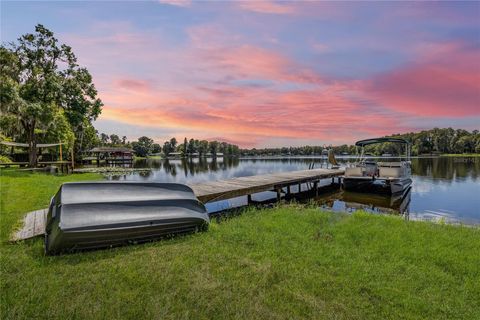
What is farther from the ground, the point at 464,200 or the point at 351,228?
the point at 351,228

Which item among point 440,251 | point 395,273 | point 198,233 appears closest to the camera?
point 395,273

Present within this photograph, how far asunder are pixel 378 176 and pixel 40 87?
2658cm

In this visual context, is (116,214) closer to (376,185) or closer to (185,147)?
(376,185)

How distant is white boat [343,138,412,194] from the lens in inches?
742

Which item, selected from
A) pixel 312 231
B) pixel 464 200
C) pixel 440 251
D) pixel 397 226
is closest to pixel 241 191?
pixel 312 231

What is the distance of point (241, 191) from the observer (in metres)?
11.8

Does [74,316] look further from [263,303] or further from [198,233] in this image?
[198,233]

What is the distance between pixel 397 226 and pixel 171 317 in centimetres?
699

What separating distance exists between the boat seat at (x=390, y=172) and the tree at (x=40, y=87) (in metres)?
25.0

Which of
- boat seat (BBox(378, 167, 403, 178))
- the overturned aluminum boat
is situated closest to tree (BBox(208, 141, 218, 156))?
boat seat (BBox(378, 167, 403, 178))

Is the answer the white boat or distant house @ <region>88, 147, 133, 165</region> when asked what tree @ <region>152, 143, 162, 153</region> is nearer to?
distant house @ <region>88, 147, 133, 165</region>

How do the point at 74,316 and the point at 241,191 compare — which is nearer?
the point at 74,316

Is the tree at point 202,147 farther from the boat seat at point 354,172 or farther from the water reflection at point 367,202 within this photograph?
the water reflection at point 367,202

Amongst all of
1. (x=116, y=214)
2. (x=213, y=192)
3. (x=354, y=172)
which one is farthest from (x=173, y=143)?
(x=116, y=214)
